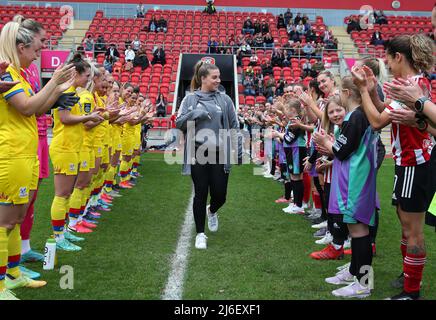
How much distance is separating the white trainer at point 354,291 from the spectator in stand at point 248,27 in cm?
2570

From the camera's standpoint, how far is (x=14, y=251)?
414 cm

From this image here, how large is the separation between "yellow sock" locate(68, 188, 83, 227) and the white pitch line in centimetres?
139

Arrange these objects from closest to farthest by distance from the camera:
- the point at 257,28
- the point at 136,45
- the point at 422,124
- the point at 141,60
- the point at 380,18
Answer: the point at 422,124 < the point at 141,60 < the point at 136,45 < the point at 257,28 < the point at 380,18

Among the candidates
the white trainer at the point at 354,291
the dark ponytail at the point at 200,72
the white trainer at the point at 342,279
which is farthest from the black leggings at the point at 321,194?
the white trainer at the point at 354,291

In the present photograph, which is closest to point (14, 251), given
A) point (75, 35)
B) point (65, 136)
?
point (65, 136)

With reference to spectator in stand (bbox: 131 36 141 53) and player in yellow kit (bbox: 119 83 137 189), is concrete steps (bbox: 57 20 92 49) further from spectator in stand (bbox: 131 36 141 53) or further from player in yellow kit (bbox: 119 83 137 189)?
player in yellow kit (bbox: 119 83 137 189)

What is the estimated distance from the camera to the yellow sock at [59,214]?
5457 mm

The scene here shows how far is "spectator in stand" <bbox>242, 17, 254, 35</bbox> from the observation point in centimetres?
2844

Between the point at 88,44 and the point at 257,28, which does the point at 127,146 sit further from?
the point at 257,28

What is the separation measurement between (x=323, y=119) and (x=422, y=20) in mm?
30175

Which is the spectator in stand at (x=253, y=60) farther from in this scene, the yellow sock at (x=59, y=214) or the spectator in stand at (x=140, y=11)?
the yellow sock at (x=59, y=214)

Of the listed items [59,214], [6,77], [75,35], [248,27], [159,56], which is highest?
[248,27]

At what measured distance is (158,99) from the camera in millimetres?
22172

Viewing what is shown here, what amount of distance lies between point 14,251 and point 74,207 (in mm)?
2276
